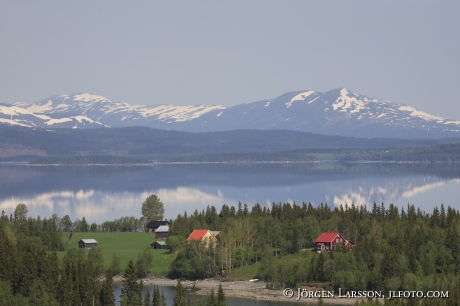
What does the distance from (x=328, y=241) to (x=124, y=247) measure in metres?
18.9

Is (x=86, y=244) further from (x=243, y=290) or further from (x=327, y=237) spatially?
(x=243, y=290)

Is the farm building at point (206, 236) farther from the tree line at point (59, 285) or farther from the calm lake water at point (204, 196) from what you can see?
the calm lake water at point (204, 196)

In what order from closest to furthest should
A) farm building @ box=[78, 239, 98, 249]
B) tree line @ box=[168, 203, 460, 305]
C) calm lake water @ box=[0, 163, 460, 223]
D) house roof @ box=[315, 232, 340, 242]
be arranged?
tree line @ box=[168, 203, 460, 305] → house roof @ box=[315, 232, 340, 242] → farm building @ box=[78, 239, 98, 249] → calm lake water @ box=[0, 163, 460, 223]

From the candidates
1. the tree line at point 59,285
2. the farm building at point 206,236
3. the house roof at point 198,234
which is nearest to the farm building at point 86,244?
the farm building at point 206,236

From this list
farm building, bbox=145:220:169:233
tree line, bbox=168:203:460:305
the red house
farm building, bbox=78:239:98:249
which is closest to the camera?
tree line, bbox=168:203:460:305

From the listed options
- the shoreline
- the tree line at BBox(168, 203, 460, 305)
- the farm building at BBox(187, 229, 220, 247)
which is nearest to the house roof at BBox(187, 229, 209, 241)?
the farm building at BBox(187, 229, 220, 247)

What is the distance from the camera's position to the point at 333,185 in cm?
19250

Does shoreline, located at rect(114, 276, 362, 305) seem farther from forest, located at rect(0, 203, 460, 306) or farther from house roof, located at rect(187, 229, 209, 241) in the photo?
house roof, located at rect(187, 229, 209, 241)

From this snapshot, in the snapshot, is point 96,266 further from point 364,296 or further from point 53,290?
point 364,296

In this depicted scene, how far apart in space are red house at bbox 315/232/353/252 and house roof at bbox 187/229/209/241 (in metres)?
8.82

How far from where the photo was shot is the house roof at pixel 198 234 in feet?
250

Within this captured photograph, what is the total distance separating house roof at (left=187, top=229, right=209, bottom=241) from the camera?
250 ft

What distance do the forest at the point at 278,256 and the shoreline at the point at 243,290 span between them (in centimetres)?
109

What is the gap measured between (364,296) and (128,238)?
3512 cm
